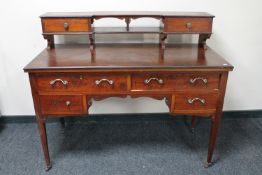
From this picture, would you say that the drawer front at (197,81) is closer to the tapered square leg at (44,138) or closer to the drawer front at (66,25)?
the drawer front at (66,25)

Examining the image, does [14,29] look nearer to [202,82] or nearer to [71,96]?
[71,96]

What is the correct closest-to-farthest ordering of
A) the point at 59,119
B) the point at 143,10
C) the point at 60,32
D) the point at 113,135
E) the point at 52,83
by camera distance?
the point at 52,83 < the point at 60,32 < the point at 143,10 < the point at 113,135 < the point at 59,119

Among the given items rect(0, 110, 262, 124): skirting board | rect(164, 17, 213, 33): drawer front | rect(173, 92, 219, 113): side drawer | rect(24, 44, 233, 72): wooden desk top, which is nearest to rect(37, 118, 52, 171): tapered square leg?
rect(24, 44, 233, 72): wooden desk top

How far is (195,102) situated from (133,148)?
0.70 metres

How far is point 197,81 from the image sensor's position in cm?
150

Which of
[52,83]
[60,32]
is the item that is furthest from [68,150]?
[60,32]

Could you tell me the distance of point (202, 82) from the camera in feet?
4.92

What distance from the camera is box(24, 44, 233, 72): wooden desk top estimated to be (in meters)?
1.41

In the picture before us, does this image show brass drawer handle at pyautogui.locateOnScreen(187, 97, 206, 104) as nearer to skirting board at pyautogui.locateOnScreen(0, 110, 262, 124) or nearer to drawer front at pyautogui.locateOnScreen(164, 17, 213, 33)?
drawer front at pyautogui.locateOnScreen(164, 17, 213, 33)

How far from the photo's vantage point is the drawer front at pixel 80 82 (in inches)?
57.5

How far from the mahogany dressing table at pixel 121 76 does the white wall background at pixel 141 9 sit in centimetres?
30

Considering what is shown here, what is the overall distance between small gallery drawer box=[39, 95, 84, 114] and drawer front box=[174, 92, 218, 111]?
24.5 inches

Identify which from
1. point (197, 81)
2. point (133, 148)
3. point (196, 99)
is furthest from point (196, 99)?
point (133, 148)

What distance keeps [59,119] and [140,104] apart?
0.78 metres
